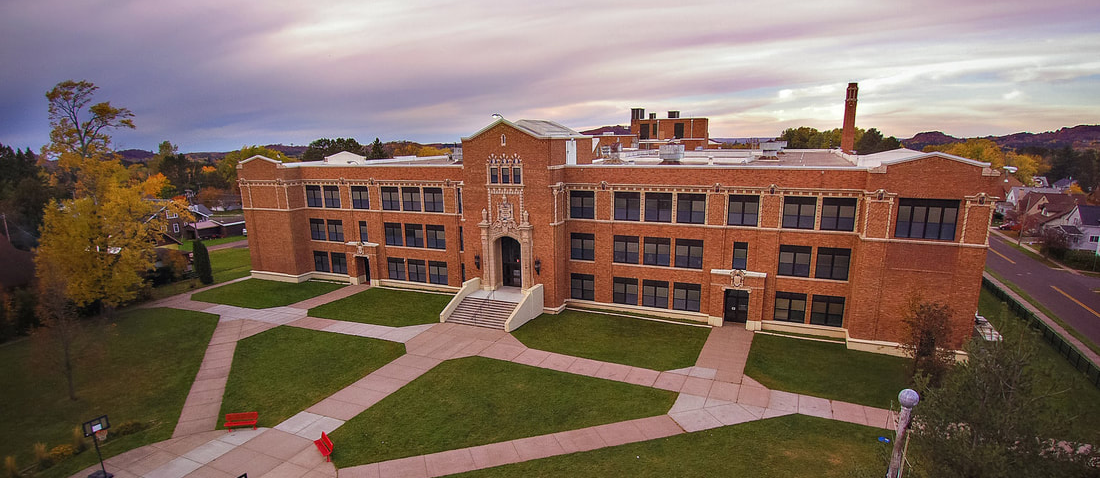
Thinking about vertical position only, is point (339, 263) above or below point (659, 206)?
below

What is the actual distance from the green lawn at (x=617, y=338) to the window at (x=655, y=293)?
5.78 ft

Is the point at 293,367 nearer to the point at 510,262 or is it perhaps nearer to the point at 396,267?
the point at 396,267

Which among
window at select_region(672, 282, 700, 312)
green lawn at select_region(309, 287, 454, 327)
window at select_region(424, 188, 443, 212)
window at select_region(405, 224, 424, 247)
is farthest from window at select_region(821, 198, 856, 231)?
window at select_region(405, 224, 424, 247)

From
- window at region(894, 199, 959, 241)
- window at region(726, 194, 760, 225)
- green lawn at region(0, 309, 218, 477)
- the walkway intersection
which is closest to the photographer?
the walkway intersection

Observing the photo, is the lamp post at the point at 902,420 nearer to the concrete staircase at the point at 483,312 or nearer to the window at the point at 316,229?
the concrete staircase at the point at 483,312

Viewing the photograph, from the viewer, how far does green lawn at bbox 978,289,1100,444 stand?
1084 cm

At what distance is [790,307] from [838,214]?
639 cm

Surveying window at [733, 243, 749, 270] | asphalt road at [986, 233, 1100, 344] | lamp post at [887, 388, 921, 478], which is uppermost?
lamp post at [887, 388, 921, 478]

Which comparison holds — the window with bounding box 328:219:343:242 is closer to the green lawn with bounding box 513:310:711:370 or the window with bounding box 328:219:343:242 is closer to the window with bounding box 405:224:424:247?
the window with bounding box 405:224:424:247

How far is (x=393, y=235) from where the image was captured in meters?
42.5

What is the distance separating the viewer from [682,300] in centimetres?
3453

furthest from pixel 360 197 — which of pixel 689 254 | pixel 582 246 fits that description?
pixel 689 254

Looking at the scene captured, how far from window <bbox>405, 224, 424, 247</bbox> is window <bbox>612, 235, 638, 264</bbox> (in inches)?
638

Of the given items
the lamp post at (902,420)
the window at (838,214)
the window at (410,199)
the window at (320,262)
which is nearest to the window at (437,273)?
the window at (410,199)
